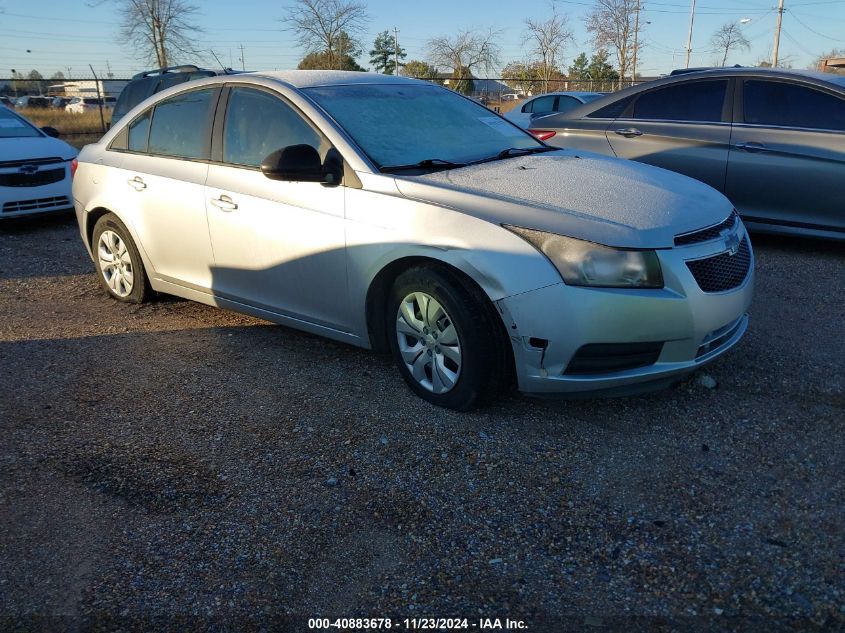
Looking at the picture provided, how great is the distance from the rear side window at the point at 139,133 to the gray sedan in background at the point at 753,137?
4.23 metres

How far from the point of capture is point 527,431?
3568 millimetres

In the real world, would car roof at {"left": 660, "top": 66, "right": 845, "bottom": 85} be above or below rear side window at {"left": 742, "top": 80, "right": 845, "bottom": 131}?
above

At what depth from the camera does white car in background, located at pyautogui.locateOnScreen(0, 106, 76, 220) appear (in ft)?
27.8

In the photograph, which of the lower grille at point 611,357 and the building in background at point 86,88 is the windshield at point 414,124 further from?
the building in background at point 86,88

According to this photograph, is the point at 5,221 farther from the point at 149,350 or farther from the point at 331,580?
the point at 331,580

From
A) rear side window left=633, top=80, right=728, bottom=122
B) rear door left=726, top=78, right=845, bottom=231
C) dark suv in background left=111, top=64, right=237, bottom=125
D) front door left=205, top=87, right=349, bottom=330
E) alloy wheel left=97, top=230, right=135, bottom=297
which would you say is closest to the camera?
front door left=205, top=87, right=349, bottom=330

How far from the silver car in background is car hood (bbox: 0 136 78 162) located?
4.10m

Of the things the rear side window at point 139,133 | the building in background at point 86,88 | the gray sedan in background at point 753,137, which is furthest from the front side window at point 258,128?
the building in background at point 86,88

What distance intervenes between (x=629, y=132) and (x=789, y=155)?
1480 millimetres

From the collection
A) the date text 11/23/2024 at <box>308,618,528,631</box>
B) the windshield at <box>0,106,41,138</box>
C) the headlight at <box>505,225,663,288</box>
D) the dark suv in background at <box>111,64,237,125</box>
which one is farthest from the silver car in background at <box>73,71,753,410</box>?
the dark suv in background at <box>111,64,237,125</box>

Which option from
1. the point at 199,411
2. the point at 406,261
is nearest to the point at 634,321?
the point at 406,261

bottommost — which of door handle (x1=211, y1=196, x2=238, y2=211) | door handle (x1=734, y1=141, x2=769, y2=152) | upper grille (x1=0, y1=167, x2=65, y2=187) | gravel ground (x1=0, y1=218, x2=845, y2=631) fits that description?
gravel ground (x1=0, y1=218, x2=845, y2=631)

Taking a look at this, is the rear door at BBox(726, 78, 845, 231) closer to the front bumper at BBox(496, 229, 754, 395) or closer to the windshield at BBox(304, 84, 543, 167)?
the windshield at BBox(304, 84, 543, 167)

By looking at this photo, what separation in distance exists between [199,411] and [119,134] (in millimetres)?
2643
